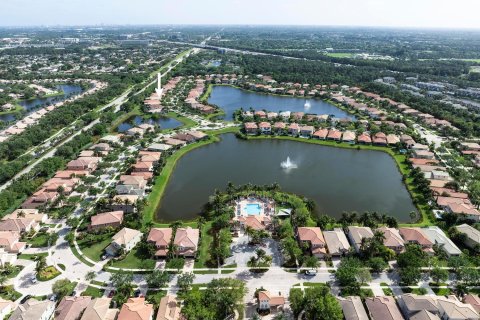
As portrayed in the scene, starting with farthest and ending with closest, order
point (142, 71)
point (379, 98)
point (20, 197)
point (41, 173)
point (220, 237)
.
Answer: point (142, 71) < point (379, 98) < point (41, 173) < point (20, 197) < point (220, 237)

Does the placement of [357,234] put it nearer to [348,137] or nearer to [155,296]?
[155,296]

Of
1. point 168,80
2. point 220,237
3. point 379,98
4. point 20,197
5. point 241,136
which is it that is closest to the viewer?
point 220,237

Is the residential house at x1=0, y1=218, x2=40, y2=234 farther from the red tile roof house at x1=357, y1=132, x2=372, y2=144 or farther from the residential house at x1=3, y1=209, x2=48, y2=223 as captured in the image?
the red tile roof house at x1=357, y1=132, x2=372, y2=144

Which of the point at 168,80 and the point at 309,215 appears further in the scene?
the point at 168,80

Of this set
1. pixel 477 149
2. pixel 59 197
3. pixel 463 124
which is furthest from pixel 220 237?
pixel 463 124

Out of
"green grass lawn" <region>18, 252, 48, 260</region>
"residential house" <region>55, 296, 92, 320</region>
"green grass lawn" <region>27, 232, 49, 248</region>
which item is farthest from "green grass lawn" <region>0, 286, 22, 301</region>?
"green grass lawn" <region>27, 232, 49, 248</region>

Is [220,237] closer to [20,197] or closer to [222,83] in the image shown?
[20,197]

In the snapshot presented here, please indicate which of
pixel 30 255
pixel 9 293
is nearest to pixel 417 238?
pixel 9 293

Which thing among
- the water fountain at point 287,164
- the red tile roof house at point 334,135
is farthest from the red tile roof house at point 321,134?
the water fountain at point 287,164
